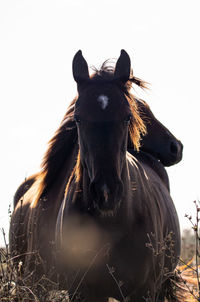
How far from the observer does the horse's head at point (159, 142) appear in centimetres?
637

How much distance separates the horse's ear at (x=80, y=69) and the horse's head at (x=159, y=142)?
2.03m

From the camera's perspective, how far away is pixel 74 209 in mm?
4152

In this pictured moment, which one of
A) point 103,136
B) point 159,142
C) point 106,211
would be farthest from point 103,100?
point 159,142

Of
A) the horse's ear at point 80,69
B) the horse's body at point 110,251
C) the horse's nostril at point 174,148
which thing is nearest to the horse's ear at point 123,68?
the horse's ear at point 80,69

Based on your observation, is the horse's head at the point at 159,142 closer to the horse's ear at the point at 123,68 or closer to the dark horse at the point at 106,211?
the dark horse at the point at 106,211

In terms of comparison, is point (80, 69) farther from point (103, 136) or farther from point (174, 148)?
point (174, 148)

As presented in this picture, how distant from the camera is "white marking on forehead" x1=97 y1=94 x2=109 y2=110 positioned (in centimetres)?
384

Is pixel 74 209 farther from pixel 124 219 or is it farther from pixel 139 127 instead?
pixel 139 127

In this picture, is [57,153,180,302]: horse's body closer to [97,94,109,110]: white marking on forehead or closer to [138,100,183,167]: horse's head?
[97,94,109,110]: white marking on forehead

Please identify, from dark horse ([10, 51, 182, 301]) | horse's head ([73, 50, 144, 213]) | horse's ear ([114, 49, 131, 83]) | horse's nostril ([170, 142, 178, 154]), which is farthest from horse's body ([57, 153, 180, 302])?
horse's nostril ([170, 142, 178, 154])

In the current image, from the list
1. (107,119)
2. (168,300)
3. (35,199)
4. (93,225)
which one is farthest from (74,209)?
(168,300)

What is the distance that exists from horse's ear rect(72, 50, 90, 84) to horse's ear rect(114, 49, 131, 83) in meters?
0.30

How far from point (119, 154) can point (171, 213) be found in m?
1.96

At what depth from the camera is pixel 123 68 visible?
438cm
